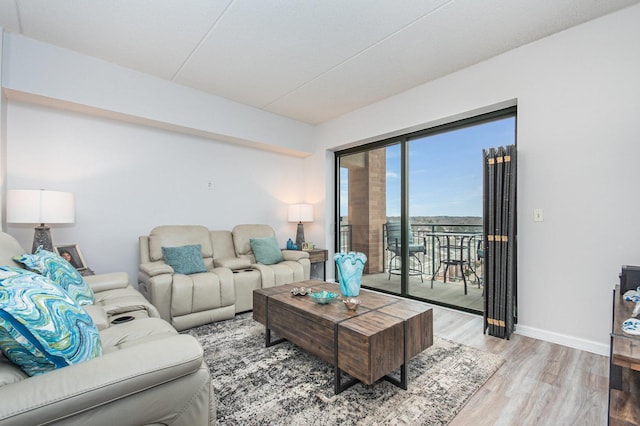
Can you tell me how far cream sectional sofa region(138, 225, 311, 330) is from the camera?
2.81 m

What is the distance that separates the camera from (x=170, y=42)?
105 inches

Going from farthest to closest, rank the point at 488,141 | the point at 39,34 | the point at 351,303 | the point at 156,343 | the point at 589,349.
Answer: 1. the point at 488,141
2. the point at 39,34
3. the point at 589,349
4. the point at 351,303
5. the point at 156,343

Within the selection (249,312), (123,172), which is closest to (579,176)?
(249,312)

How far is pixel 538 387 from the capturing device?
1.86m

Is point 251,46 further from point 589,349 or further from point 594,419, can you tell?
point 589,349

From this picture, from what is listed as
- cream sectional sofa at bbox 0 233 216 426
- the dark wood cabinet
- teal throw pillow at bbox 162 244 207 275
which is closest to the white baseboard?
the dark wood cabinet

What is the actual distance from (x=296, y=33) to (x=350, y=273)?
82.5 inches

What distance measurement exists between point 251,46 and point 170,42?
73cm

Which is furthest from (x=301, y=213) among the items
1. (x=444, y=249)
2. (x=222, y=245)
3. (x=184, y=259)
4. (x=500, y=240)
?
(x=500, y=240)

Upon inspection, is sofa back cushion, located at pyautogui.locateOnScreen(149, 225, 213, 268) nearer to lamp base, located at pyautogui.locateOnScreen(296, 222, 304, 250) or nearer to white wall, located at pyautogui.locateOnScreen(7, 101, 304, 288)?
white wall, located at pyautogui.locateOnScreen(7, 101, 304, 288)

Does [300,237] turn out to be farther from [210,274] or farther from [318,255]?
[210,274]

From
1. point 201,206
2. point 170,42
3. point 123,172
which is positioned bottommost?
point 201,206

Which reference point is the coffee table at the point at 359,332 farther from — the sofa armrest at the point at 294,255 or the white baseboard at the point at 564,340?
the sofa armrest at the point at 294,255

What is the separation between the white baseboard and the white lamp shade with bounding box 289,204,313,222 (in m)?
2.99
